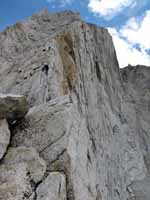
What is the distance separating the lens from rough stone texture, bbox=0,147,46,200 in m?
7.55

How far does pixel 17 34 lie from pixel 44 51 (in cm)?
674

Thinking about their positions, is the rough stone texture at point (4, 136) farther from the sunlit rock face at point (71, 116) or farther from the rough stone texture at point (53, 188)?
the rough stone texture at point (53, 188)

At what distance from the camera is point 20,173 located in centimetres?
803

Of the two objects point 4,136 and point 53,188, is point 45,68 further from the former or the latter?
point 53,188

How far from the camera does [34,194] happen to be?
770 cm

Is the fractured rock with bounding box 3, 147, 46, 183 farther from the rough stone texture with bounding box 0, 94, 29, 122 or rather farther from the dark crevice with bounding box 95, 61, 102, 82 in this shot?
the dark crevice with bounding box 95, 61, 102, 82

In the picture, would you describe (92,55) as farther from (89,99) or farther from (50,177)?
(50,177)

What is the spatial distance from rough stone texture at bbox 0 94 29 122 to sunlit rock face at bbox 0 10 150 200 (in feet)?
1.10

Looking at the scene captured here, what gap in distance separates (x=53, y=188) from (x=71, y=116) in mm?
3029

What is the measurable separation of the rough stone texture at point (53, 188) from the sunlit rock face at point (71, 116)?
1.1 inches

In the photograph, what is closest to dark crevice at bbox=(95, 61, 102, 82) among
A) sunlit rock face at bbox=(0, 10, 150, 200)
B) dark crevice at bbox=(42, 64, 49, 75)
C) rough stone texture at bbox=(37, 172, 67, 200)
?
sunlit rock face at bbox=(0, 10, 150, 200)

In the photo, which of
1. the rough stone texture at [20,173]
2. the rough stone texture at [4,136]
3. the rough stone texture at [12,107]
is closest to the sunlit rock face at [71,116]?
the rough stone texture at [20,173]

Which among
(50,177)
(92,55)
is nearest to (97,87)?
(92,55)

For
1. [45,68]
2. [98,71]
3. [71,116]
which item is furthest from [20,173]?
[98,71]
